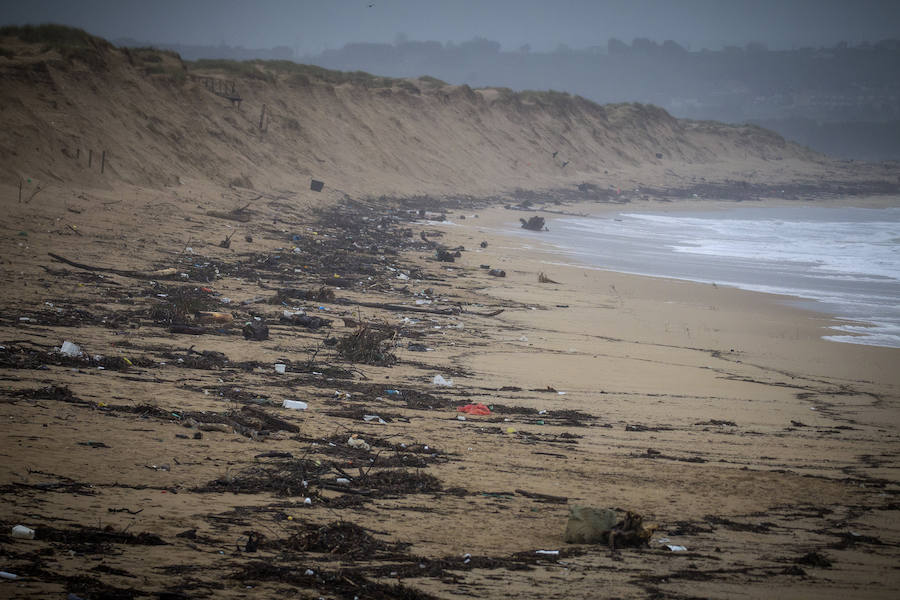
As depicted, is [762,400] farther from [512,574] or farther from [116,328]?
[116,328]

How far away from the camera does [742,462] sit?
6125 millimetres

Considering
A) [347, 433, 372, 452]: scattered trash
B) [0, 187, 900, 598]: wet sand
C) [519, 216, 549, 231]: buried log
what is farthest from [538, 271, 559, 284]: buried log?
[347, 433, 372, 452]: scattered trash

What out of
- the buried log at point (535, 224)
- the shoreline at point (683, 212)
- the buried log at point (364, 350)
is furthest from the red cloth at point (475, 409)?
the buried log at point (535, 224)

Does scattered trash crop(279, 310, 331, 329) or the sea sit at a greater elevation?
the sea

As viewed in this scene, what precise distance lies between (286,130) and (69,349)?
23.6 metres

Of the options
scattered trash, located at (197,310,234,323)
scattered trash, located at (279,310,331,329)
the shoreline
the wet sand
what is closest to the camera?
the wet sand

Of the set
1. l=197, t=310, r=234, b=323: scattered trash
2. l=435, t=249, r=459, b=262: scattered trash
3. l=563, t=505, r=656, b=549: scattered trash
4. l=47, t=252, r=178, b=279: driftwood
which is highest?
l=435, t=249, r=459, b=262: scattered trash

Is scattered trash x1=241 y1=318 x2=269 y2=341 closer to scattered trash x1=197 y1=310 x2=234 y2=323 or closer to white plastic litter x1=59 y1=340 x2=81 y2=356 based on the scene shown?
scattered trash x1=197 y1=310 x2=234 y2=323

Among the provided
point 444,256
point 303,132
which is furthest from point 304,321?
point 303,132

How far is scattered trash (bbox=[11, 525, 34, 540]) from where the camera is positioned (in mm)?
3428

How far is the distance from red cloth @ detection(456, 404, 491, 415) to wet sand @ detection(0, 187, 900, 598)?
0.59 ft

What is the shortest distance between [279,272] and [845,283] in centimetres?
1438

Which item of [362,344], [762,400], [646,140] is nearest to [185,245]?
[362,344]

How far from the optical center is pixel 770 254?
23.5m
